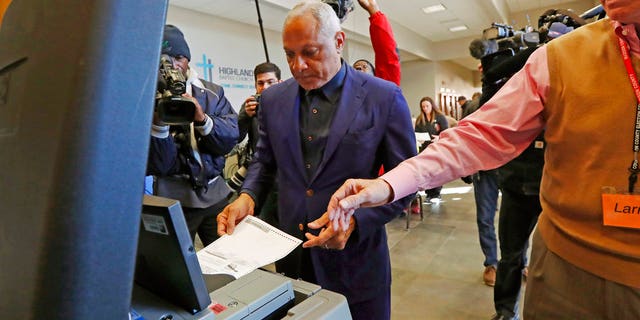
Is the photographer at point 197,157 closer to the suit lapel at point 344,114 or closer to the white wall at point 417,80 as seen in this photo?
the suit lapel at point 344,114

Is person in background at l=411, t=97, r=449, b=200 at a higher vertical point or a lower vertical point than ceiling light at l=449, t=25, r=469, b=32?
lower

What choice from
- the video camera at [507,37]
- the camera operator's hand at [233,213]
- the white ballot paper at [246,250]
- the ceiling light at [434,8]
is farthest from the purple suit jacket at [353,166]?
the ceiling light at [434,8]

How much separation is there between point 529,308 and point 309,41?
0.90 metres

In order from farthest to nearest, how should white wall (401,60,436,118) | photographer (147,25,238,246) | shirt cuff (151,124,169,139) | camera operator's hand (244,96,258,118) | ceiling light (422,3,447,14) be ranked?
white wall (401,60,436,118) → ceiling light (422,3,447,14) → camera operator's hand (244,96,258,118) → photographer (147,25,238,246) → shirt cuff (151,124,169,139)

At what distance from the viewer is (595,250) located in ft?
2.52

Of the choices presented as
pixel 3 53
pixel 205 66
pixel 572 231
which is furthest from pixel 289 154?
pixel 205 66

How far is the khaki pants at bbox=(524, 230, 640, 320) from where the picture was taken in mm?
748

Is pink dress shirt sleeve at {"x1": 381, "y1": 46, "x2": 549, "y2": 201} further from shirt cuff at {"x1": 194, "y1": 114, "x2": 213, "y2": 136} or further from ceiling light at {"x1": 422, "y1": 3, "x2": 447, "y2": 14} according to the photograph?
ceiling light at {"x1": 422, "y1": 3, "x2": 447, "y2": 14}

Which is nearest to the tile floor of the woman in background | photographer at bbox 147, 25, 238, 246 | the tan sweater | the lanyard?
the woman in background

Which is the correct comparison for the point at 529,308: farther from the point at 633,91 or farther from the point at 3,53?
the point at 3,53

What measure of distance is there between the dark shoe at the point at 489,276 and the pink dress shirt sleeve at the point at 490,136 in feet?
6.97

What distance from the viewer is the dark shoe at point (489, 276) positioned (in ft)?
8.81

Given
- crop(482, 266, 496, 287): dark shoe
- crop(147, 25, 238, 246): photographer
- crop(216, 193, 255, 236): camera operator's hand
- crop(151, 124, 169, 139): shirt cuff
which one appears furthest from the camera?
crop(482, 266, 496, 287): dark shoe

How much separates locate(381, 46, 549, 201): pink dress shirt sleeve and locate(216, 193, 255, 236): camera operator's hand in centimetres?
46
